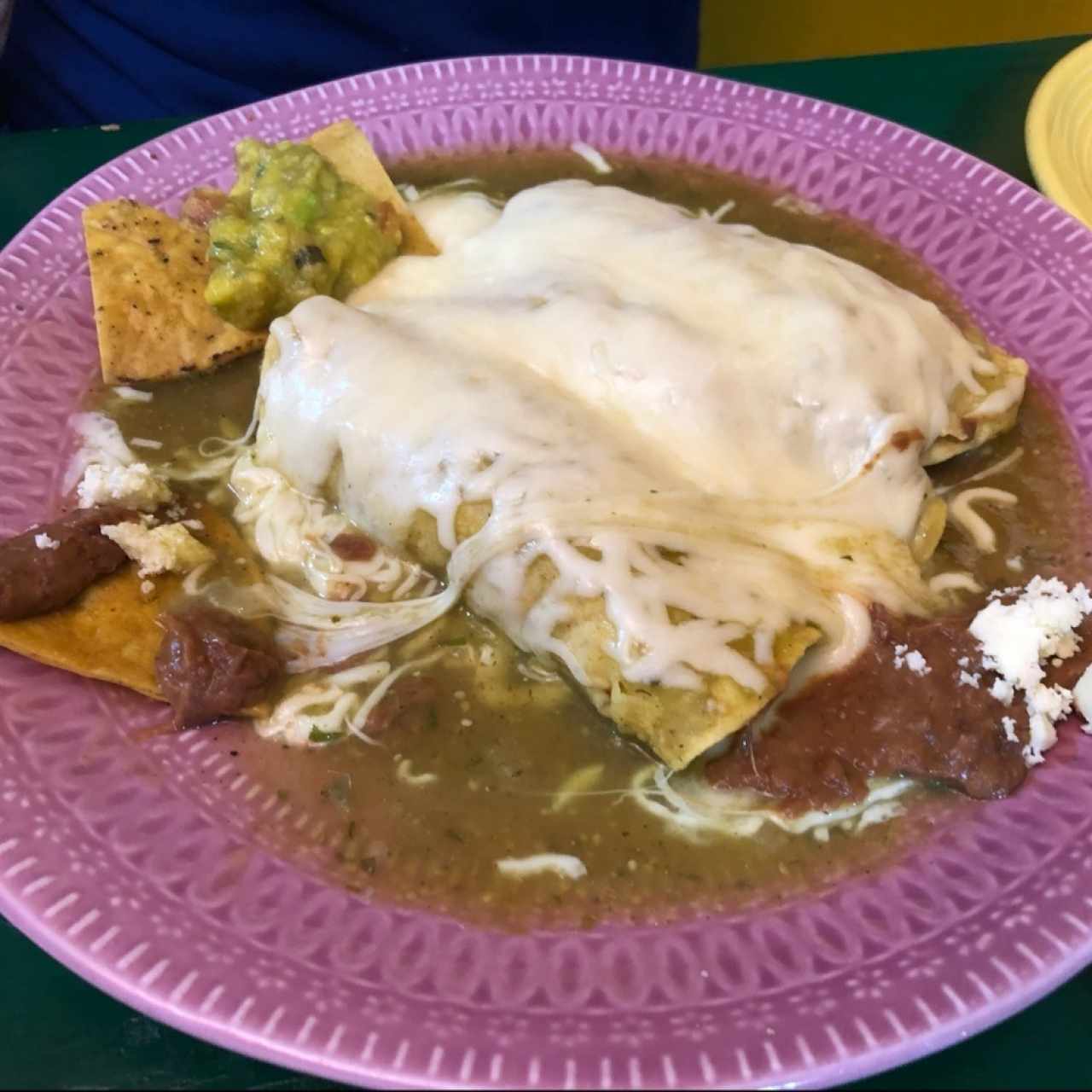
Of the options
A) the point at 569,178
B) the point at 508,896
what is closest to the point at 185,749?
the point at 508,896

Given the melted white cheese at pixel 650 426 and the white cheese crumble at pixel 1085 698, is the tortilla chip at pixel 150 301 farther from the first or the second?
the white cheese crumble at pixel 1085 698

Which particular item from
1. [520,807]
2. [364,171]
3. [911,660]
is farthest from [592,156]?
[520,807]

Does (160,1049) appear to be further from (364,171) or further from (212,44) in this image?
(212,44)

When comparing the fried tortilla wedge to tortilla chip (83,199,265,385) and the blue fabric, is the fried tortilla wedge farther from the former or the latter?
the blue fabric

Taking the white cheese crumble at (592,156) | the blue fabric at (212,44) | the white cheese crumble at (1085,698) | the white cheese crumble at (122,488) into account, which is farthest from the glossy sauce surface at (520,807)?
the blue fabric at (212,44)

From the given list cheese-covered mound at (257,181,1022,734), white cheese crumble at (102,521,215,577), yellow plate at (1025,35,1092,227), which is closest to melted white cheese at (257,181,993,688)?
cheese-covered mound at (257,181,1022,734)
